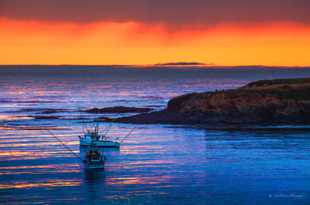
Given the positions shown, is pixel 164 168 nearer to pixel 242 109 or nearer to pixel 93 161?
pixel 93 161

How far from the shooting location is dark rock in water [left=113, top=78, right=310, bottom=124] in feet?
307

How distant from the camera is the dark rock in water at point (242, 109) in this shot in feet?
307

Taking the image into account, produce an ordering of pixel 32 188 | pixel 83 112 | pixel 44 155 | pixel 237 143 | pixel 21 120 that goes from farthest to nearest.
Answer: pixel 83 112
pixel 21 120
pixel 237 143
pixel 44 155
pixel 32 188

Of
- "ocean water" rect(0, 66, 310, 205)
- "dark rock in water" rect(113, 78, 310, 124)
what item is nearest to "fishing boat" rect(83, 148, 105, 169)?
"ocean water" rect(0, 66, 310, 205)

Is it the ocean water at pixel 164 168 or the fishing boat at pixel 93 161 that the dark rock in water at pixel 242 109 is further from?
the fishing boat at pixel 93 161

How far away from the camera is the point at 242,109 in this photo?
95.3 m

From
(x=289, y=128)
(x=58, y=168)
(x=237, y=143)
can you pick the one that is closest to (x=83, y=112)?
(x=289, y=128)

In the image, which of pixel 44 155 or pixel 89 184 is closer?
pixel 89 184

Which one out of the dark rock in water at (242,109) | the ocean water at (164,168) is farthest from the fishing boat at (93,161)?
the dark rock in water at (242,109)

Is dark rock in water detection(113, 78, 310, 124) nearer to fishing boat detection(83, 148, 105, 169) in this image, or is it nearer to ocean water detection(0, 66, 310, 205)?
ocean water detection(0, 66, 310, 205)

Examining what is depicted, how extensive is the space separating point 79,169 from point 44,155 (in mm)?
8064

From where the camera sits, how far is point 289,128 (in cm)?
8588

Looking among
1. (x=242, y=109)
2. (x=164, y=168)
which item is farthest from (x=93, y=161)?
(x=242, y=109)

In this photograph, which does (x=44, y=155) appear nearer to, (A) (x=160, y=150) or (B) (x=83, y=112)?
(A) (x=160, y=150)
